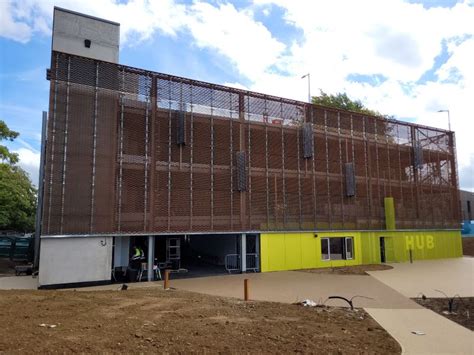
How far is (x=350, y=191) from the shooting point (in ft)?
92.3

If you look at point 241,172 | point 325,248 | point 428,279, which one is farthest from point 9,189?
point 428,279

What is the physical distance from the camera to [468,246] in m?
40.9

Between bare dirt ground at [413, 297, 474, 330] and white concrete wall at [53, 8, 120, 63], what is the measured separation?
19.8 m

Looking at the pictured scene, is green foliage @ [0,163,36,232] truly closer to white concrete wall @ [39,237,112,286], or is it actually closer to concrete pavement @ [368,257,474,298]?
white concrete wall @ [39,237,112,286]

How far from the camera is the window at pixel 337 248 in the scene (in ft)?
88.6

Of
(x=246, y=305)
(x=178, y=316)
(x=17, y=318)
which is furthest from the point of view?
(x=246, y=305)

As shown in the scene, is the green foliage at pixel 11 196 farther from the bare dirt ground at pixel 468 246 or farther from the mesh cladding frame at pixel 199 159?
the bare dirt ground at pixel 468 246

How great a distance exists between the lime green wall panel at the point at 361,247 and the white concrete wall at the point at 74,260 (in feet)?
31.4

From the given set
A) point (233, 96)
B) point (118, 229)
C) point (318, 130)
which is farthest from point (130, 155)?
point (318, 130)

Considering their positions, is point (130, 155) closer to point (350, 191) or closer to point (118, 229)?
point (118, 229)

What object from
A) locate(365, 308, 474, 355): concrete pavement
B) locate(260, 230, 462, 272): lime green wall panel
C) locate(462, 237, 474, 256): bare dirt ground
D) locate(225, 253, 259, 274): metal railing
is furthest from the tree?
locate(462, 237, 474, 256): bare dirt ground

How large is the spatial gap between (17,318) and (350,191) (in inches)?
924

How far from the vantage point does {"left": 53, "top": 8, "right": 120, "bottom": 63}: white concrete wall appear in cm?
2098

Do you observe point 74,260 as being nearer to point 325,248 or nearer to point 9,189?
point 325,248
